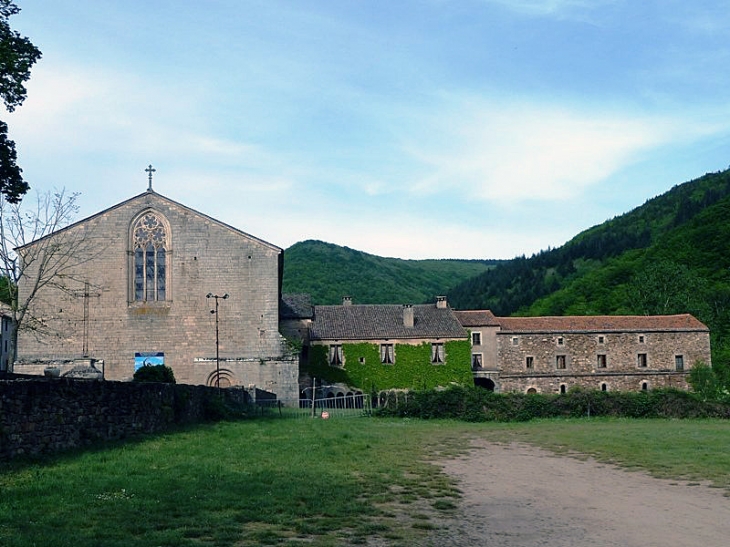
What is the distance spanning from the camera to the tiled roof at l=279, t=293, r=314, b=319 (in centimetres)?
5628

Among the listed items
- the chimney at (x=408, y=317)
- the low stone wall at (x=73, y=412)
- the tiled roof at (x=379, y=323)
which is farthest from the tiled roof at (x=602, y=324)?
the low stone wall at (x=73, y=412)

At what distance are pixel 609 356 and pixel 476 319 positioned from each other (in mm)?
11351

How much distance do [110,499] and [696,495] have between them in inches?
401

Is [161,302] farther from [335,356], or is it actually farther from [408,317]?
[408,317]

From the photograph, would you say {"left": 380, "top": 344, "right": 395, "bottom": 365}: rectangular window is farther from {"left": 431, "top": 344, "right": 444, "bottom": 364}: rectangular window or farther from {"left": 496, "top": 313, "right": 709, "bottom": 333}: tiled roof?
{"left": 496, "top": 313, "right": 709, "bottom": 333}: tiled roof

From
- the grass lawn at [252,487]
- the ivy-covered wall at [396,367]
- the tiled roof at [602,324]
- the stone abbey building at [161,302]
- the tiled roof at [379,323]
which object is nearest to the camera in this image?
the grass lawn at [252,487]

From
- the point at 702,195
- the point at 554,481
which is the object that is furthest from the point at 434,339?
the point at 702,195

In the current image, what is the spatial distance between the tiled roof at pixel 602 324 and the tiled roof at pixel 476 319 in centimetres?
75

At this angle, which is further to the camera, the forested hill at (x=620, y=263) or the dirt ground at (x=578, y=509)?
the forested hill at (x=620, y=263)

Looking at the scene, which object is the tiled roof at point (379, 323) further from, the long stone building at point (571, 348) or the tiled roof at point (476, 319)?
the tiled roof at point (476, 319)

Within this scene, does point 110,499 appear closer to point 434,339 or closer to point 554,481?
point 554,481

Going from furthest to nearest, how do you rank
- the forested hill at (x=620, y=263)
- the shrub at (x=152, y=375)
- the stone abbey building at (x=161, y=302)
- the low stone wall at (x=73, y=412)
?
the forested hill at (x=620, y=263) → the stone abbey building at (x=161, y=302) → the shrub at (x=152, y=375) → the low stone wall at (x=73, y=412)

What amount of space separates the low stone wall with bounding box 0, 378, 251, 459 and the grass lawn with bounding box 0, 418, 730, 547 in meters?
0.49

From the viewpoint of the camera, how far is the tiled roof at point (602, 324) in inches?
2446
